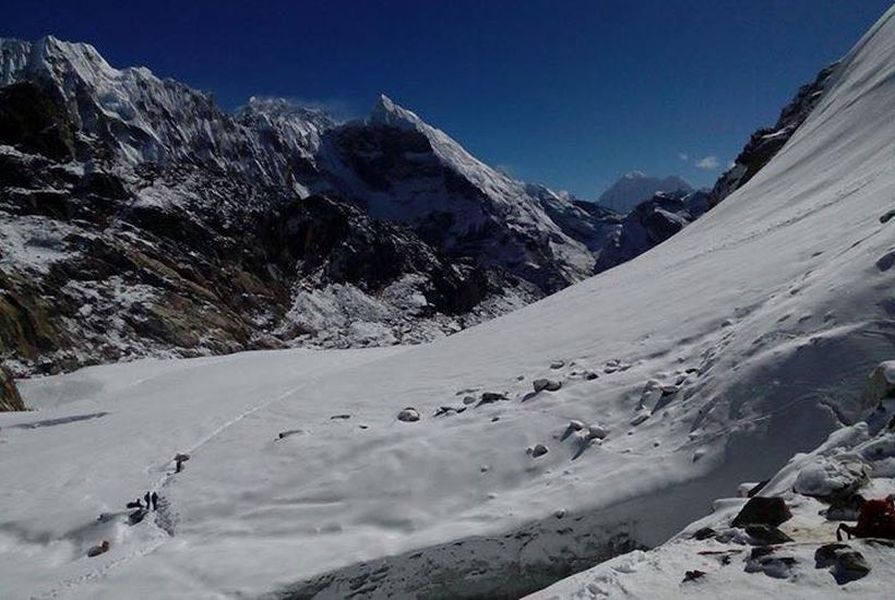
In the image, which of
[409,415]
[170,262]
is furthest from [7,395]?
[170,262]

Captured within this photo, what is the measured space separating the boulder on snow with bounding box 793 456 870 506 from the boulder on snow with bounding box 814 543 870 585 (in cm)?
89

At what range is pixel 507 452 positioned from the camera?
11008 mm

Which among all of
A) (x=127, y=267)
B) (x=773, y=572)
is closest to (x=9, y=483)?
(x=773, y=572)

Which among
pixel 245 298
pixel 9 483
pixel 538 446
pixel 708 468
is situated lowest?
pixel 708 468

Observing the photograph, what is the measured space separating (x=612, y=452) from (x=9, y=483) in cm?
1426

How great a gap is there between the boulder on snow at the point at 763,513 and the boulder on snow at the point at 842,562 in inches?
24.7

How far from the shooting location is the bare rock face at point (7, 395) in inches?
1154

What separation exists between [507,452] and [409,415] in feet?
11.4

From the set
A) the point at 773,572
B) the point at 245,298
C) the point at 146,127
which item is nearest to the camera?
the point at 773,572

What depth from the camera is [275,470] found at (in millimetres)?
12867

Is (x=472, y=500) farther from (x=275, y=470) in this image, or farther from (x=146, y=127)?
(x=146, y=127)

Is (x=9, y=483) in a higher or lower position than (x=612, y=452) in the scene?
higher

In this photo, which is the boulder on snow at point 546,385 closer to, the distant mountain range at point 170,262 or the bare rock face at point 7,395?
the bare rock face at point 7,395

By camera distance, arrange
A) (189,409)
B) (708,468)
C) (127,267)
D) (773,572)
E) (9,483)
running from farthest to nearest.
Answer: (127,267) → (189,409) → (9,483) → (708,468) → (773,572)
